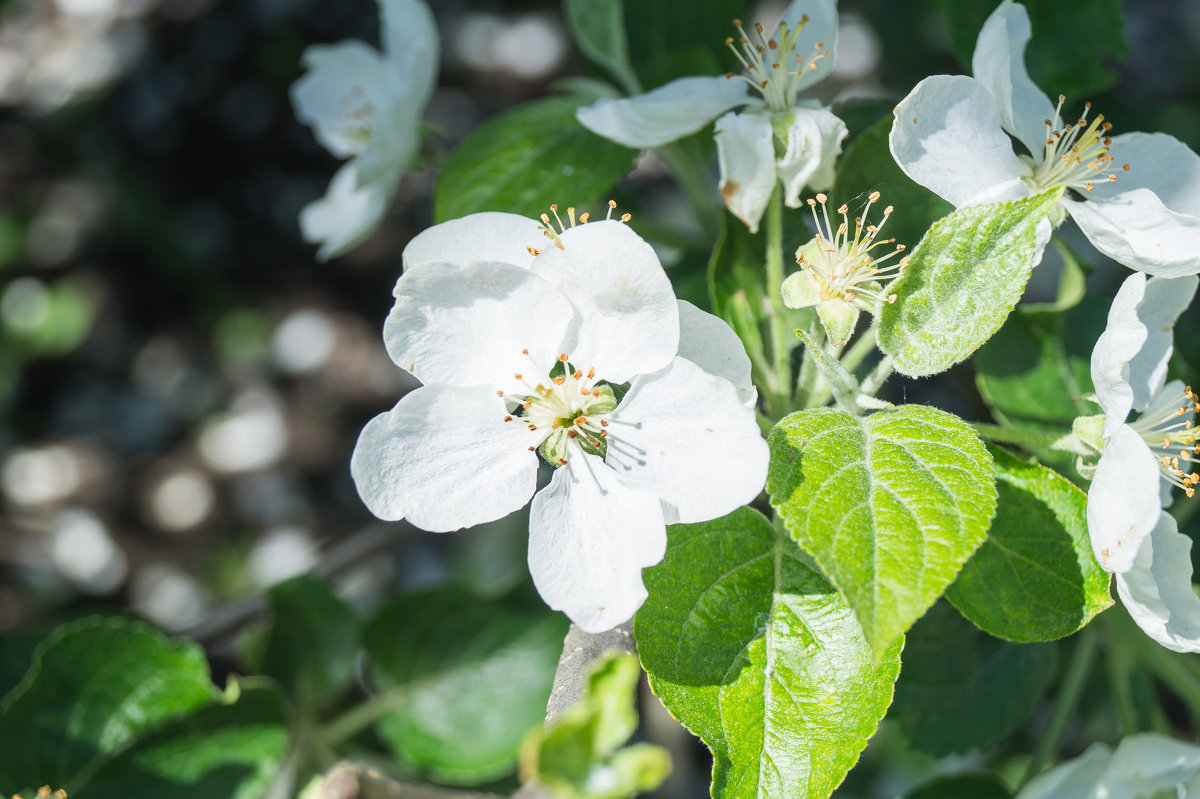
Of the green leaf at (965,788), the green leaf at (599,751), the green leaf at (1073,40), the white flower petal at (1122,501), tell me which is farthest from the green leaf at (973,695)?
the green leaf at (599,751)

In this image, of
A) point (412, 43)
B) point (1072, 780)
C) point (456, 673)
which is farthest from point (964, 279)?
point (456, 673)

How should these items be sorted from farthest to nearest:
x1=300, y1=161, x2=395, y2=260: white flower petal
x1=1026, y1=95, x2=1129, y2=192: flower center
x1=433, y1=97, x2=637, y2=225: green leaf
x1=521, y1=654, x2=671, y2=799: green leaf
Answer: x1=300, y1=161, x2=395, y2=260: white flower petal → x1=433, y1=97, x2=637, y2=225: green leaf → x1=1026, y1=95, x2=1129, y2=192: flower center → x1=521, y1=654, x2=671, y2=799: green leaf

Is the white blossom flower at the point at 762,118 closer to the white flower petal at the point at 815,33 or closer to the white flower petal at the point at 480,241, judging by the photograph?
the white flower petal at the point at 815,33

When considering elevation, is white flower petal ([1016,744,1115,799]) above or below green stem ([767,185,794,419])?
below

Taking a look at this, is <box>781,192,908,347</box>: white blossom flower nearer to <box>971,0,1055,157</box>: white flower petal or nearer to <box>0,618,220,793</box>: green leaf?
<box>971,0,1055,157</box>: white flower petal

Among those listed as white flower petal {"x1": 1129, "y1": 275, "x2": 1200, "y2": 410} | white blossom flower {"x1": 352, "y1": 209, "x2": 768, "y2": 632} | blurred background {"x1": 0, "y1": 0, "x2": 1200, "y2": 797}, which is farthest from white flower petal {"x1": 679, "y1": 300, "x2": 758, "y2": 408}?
blurred background {"x1": 0, "y1": 0, "x2": 1200, "y2": 797}

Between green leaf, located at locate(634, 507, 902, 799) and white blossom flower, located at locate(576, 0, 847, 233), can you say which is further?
white blossom flower, located at locate(576, 0, 847, 233)

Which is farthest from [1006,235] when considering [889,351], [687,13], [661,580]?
[687,13]
